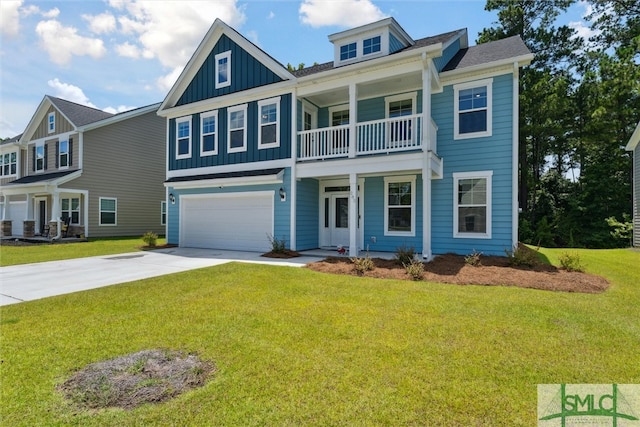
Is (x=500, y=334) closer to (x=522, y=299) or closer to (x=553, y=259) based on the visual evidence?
(x=522, y=299)

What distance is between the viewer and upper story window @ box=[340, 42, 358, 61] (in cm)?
1239

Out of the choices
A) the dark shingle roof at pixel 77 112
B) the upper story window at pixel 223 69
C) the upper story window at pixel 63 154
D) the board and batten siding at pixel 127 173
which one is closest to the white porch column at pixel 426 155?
the upper story window at pixel 223 69

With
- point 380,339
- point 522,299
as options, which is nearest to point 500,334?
point 380,339

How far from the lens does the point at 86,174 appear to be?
19.0 meters

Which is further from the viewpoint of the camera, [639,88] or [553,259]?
[639,88]

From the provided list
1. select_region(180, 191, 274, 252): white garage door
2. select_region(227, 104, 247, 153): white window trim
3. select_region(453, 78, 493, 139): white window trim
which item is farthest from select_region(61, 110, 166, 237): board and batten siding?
select_region(453, 78, 493, 139): white window trim

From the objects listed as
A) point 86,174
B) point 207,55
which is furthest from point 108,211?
point 207,55

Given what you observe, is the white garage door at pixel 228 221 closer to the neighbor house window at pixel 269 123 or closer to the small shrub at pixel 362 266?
the neighbor house window at pixel 269 123

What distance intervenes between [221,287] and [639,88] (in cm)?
2207

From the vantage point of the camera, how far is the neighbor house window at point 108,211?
1958 cm

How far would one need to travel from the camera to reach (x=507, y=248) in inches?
402

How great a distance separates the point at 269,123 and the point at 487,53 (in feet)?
25.7

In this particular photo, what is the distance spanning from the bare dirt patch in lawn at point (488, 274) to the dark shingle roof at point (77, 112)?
60.8 feet

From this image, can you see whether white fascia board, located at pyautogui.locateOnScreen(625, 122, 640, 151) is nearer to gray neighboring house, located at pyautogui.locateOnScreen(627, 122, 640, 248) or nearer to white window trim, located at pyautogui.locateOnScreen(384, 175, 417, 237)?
gray neighboring house, located at pyautogui.locateOnScreen(627, 122, 640, 248)
